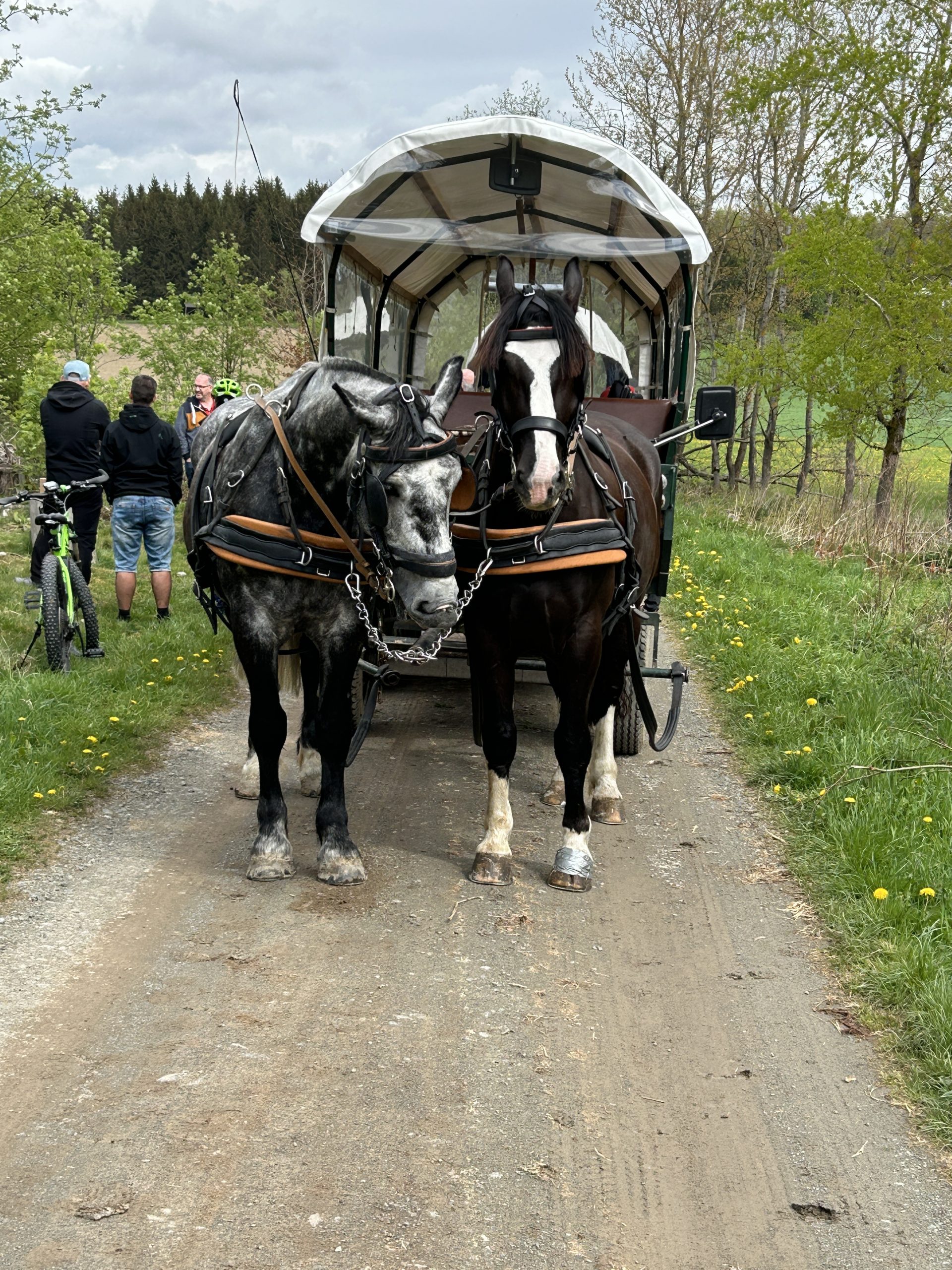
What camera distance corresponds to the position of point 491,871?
13.8ft

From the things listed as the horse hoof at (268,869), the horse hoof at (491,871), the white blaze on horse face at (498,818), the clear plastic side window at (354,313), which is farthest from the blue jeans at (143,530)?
the horse hoof at (491,871)

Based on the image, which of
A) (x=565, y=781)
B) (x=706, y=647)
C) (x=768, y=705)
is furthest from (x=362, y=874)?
(x=706, y=647)

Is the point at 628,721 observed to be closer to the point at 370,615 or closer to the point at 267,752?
the point at 370,615

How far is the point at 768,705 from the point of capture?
21.0 feet

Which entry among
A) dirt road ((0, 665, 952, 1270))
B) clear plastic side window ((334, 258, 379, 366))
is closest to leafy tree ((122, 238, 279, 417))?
clear plastic side window ((334, 258, 379, 366))

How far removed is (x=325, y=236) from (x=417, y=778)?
2692 millimetres

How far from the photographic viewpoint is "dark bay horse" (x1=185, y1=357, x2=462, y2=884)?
11.4 feet

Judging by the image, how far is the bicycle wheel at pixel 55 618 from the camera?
6.53 metres

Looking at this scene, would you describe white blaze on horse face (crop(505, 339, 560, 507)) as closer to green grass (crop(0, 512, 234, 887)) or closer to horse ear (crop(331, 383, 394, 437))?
horse ear (crop(331, 383, 394, 437))

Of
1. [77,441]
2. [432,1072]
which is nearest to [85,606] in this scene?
[77,441]

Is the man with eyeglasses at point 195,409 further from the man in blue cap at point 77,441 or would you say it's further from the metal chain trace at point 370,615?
the metal chain trace at point 370,615

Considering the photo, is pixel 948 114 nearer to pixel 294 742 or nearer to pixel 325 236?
pixel 325 236

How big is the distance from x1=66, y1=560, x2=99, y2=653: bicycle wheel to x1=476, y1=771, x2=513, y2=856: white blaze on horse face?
3618 mm

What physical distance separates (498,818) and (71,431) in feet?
17.1
